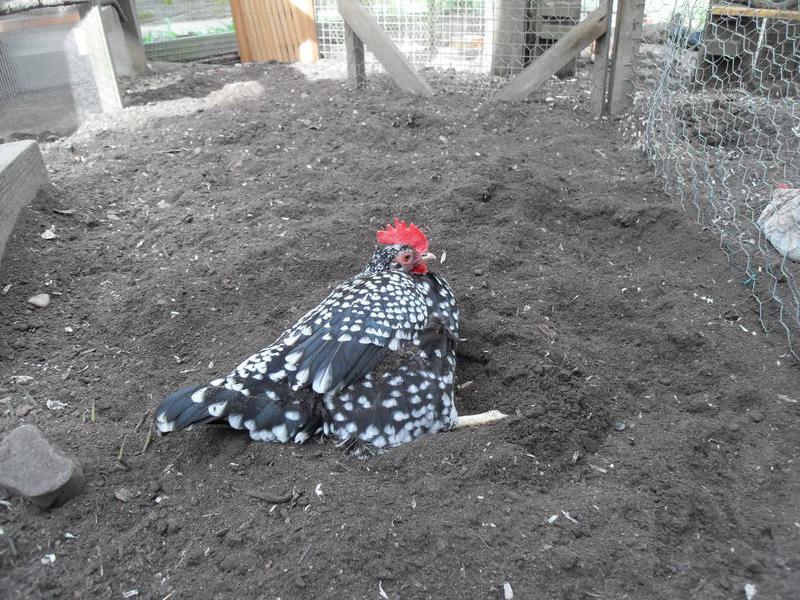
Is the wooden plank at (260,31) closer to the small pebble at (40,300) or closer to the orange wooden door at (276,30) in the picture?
the orange wooden door at (276,30)

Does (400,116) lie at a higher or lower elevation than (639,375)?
higher

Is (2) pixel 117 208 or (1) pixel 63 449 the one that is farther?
(2) pixel 117 208

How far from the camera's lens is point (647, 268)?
346 cm

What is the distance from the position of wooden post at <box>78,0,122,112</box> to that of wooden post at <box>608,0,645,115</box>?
15.5 feet

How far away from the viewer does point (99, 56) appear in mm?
5844

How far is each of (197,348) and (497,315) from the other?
5.07 ft

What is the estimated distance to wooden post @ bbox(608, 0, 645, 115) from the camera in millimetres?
5078

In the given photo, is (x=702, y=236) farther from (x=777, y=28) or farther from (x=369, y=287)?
(x=777, y=28)

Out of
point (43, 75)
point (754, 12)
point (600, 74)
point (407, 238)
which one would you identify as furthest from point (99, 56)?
point (754, 12)

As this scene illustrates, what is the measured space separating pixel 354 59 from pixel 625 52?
265 cm

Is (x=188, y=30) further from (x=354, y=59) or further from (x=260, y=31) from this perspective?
(x=354, y=59)

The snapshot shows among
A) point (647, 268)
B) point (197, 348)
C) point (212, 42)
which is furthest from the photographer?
point (212, 42)

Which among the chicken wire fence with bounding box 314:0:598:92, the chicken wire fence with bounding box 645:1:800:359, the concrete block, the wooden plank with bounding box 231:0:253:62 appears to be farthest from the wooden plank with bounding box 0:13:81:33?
the chicken wire fence with bounding box 645:1:800:359

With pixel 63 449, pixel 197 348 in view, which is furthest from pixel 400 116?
pixel 63 449
